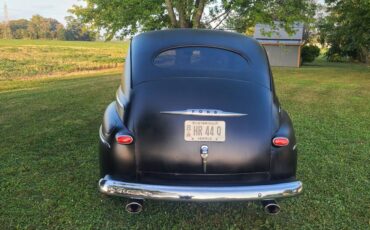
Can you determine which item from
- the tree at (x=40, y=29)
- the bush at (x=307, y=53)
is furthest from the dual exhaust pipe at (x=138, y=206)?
the tree at (x=40, y=29)

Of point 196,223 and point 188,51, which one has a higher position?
point 188,51

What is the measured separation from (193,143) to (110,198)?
134cm

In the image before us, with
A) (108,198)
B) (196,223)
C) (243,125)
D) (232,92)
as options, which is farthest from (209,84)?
(108,198)

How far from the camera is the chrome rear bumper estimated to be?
3219 mm

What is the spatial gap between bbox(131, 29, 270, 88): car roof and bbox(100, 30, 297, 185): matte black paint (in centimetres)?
18

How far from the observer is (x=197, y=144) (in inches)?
134

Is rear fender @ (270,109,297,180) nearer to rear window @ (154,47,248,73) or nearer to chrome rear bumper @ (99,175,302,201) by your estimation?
chrome rear bumper @ (99,175,302,201)

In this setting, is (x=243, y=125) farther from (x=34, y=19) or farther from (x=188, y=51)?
(x=34, y=19)

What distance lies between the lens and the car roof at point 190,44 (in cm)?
395

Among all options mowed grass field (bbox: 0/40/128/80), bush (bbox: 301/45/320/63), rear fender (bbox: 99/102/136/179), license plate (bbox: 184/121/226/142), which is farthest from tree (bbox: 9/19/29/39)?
license plate (bbox: 184/121/226/142)

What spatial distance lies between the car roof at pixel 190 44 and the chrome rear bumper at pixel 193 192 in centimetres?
101

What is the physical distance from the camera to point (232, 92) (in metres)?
3.64

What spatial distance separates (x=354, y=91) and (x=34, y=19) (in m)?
122

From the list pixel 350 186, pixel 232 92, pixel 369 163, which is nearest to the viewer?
pixel 232 92
